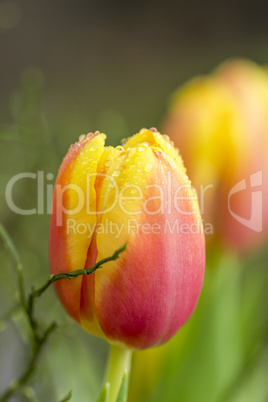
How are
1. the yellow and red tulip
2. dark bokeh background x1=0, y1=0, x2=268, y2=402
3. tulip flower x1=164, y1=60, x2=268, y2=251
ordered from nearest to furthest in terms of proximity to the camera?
the yellow and red tulip
tulip flower x1=164, y1=60, x2=268, y2=251
dark bokeh background x1=0, y1=0, x2=268, y2=402

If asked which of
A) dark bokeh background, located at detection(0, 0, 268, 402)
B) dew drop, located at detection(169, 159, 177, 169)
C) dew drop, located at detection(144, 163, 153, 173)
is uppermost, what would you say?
dark bokeh background, located at detection(0, 0, 268, 402)

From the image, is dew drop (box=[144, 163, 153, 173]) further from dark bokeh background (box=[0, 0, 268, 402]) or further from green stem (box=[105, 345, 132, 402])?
dark bokeh background (box=[0, 0, 268, 402])

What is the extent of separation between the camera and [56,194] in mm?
208

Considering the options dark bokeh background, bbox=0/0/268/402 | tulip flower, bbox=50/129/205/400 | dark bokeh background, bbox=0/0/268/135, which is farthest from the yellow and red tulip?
dark bokeh background, bbox=0/0/268/135

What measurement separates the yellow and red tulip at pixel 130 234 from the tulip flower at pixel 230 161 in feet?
0.51

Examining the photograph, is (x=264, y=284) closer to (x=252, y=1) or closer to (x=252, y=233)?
(x=252, y=233)

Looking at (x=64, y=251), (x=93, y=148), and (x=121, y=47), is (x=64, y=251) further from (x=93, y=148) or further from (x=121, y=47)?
(x=121, y=47)

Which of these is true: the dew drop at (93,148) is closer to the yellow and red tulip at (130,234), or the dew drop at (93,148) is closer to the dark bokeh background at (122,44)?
the yellow and red tulip at (130,234)

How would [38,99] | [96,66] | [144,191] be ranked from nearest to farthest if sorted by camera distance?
1. [144,191]
2. [38,99]
3. [96,66]

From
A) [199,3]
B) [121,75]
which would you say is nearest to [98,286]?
[121,75]

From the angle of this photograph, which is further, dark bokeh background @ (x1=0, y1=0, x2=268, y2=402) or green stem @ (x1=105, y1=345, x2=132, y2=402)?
dark bokeh background @ (x1=0, y1=0, x2=268, y2=402)

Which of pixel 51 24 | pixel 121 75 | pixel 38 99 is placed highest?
pixel 51 24

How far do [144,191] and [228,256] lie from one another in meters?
0.21

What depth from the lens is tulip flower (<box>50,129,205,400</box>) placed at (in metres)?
0.20
